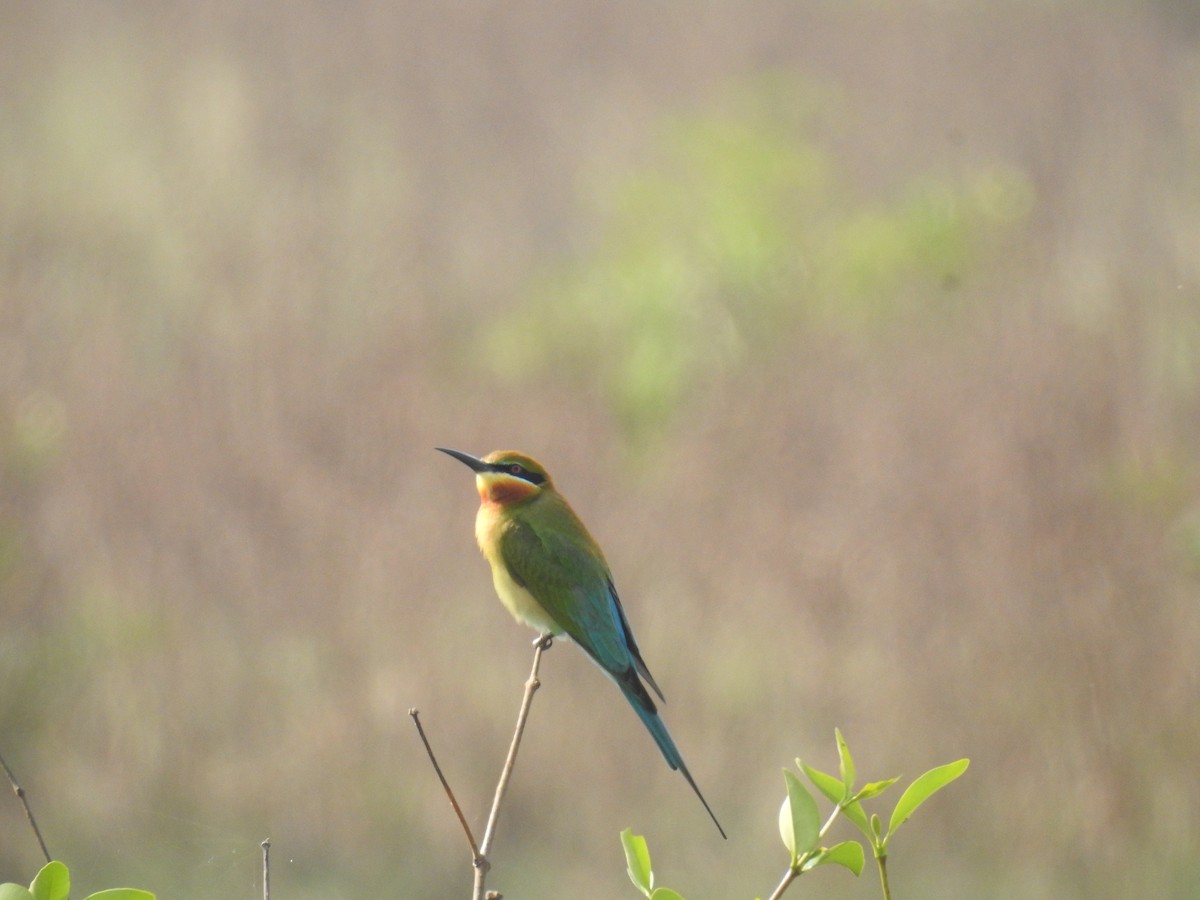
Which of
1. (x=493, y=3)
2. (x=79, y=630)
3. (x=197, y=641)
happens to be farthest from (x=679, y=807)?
(x=493, y=3)

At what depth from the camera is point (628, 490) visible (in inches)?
136

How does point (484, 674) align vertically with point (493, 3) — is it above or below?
below

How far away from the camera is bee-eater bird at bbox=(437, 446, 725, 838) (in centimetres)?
101

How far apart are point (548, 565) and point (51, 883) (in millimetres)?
678

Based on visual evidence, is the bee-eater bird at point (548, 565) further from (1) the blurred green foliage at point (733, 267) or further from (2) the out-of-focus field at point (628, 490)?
(1) the blurred green foliage at point (733, 267)

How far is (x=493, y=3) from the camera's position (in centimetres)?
→ 545

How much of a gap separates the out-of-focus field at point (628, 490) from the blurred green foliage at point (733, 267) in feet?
0.05

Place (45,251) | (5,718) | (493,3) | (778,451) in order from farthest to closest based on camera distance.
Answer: (493,3) < (45,251) < (778,451) < (5,718)

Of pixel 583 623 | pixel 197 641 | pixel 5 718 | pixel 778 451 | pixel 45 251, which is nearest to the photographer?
pixel 583 623

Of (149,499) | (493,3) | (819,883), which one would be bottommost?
(819,883)

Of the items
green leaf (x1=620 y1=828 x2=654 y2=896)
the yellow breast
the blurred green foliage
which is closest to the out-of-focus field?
the blurred green foliage

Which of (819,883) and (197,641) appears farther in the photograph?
(197,641)

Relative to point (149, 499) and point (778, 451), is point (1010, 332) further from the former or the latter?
point (149, 499)

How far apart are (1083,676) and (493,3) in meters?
3.77
